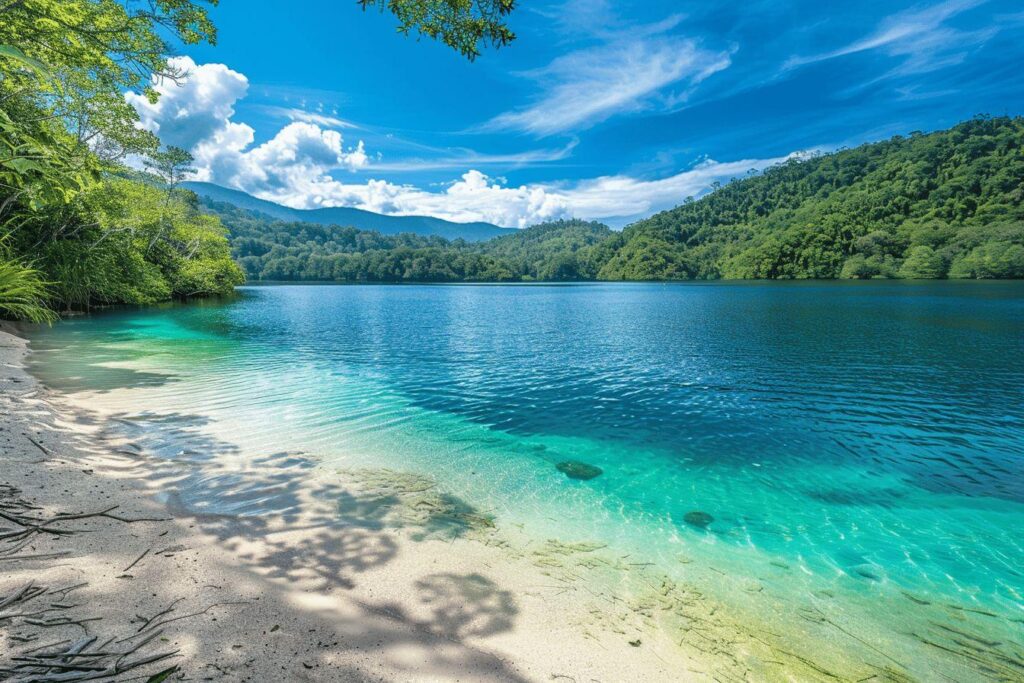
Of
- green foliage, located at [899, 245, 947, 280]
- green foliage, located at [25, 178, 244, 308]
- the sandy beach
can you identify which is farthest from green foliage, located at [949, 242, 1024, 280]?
green foliage, located at [25, 178, 244, 308]

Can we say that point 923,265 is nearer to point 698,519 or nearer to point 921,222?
point 921,222

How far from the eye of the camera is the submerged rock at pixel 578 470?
10500 millimetres

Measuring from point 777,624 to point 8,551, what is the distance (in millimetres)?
8907

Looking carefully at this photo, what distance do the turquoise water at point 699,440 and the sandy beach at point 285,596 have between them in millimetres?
1287

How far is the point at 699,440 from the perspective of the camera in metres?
12.8

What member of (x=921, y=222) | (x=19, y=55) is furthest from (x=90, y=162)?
(x=921, y=222)

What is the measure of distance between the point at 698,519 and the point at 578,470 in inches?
118

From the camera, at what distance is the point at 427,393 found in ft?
57.2

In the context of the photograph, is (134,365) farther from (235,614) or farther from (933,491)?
(933,491)

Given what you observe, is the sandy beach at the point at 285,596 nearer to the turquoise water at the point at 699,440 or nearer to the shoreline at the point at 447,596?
the shoreline at the point at 447,596

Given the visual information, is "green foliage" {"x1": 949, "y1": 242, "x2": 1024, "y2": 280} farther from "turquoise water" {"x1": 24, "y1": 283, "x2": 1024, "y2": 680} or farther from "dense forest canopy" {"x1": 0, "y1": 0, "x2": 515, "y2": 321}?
"dense forest canopy" {"x1": 0, "y1": 0, "x2": 515, "y2": 321}

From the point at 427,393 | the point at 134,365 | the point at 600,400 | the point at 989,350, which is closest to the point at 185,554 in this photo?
the point at 427,393

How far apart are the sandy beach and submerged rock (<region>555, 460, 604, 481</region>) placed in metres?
3.20

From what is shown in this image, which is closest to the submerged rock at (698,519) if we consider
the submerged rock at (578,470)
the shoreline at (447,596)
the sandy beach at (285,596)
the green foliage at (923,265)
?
the shoreline at (447,596)
